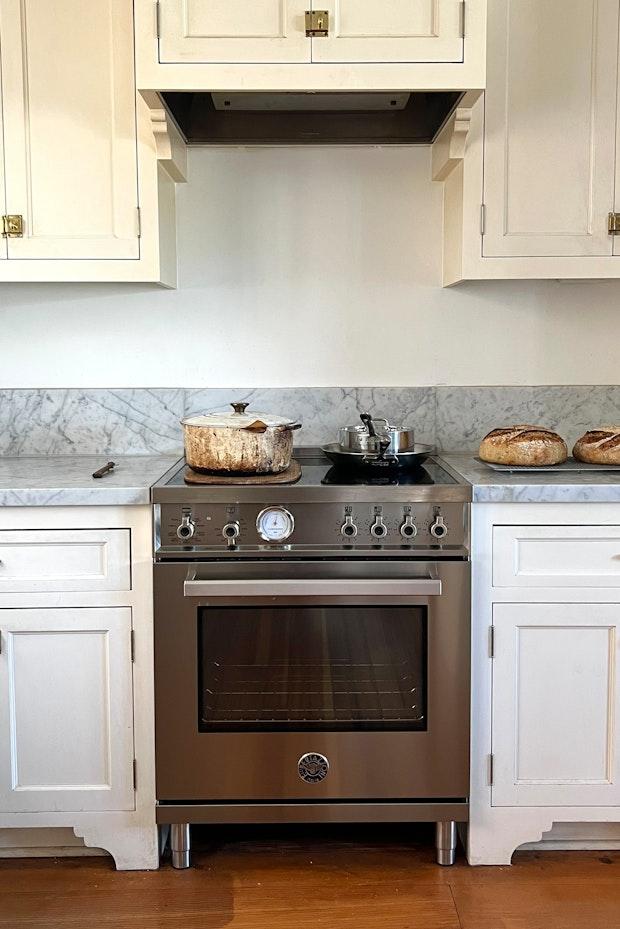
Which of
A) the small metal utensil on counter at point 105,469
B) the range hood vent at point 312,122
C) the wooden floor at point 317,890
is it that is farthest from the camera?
the range hood vent at point 312,122

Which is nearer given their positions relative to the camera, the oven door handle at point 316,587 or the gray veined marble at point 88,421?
the oven door handle at point 316,587

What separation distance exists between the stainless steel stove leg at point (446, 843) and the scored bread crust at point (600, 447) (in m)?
0.99

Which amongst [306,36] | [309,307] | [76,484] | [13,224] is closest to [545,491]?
[309,307]

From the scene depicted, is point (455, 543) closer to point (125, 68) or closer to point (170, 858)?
point (170, 858)

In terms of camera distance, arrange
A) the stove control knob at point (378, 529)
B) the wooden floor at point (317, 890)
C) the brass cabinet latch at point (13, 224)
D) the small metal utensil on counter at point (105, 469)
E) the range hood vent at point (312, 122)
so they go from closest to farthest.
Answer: the wooden floor at point (317, 890), the stove control knob at point (378, 529), the small metal utensil on counter at point (105, 469), the brass cabinet latch at point (13, 224), the range hood vent at point (312, 122)

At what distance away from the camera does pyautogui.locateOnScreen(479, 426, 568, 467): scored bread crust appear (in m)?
2.35

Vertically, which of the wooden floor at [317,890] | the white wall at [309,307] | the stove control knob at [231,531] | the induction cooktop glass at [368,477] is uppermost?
the white wall at [309,307]

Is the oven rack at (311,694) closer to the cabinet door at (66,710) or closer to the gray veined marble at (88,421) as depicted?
the cabinet door at (66,710)

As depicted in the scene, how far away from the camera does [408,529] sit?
7.08 feet

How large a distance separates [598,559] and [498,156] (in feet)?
3.54

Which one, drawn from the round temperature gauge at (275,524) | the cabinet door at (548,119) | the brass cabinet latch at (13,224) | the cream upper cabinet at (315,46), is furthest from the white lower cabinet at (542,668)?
the brass cabinet latch at (13,224)

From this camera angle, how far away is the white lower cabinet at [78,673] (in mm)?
2176

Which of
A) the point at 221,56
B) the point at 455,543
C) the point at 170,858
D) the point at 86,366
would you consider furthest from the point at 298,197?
the point at 170,858

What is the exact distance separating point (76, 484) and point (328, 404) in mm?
901
